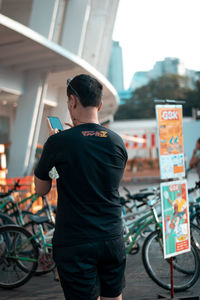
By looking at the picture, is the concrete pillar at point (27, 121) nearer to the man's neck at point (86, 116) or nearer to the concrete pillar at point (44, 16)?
the concrete pillar at point (44, 16)

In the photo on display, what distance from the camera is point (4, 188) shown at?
1016 cm

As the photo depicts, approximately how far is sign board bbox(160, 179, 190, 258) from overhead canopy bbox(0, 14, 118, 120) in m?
5.64

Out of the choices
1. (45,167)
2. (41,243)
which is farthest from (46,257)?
(45,167)

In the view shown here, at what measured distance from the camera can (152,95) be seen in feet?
241

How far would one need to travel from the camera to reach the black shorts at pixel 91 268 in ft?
6.67

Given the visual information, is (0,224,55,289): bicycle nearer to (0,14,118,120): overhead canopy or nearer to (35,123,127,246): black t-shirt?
(35,123,127,246): black t-shirt

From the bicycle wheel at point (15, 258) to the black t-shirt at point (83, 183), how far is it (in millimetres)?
2717

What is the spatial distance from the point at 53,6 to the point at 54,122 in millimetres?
10524

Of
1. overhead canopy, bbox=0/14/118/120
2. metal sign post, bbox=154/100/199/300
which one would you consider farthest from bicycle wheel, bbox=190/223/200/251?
overhead canopy, bbox=0/14/118/120

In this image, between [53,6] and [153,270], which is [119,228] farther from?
[53,6]

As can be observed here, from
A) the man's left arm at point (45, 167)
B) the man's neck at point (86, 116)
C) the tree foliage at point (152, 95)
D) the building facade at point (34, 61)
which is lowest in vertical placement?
the man's left arm at point (45, 167)

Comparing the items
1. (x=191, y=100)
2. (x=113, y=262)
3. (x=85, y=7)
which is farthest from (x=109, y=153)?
(x=191, y=100)

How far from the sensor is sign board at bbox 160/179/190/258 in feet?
13.5

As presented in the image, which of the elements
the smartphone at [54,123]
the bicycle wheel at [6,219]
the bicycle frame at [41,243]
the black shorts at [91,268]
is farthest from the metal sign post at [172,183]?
the bicycle wheel at [6,219]
